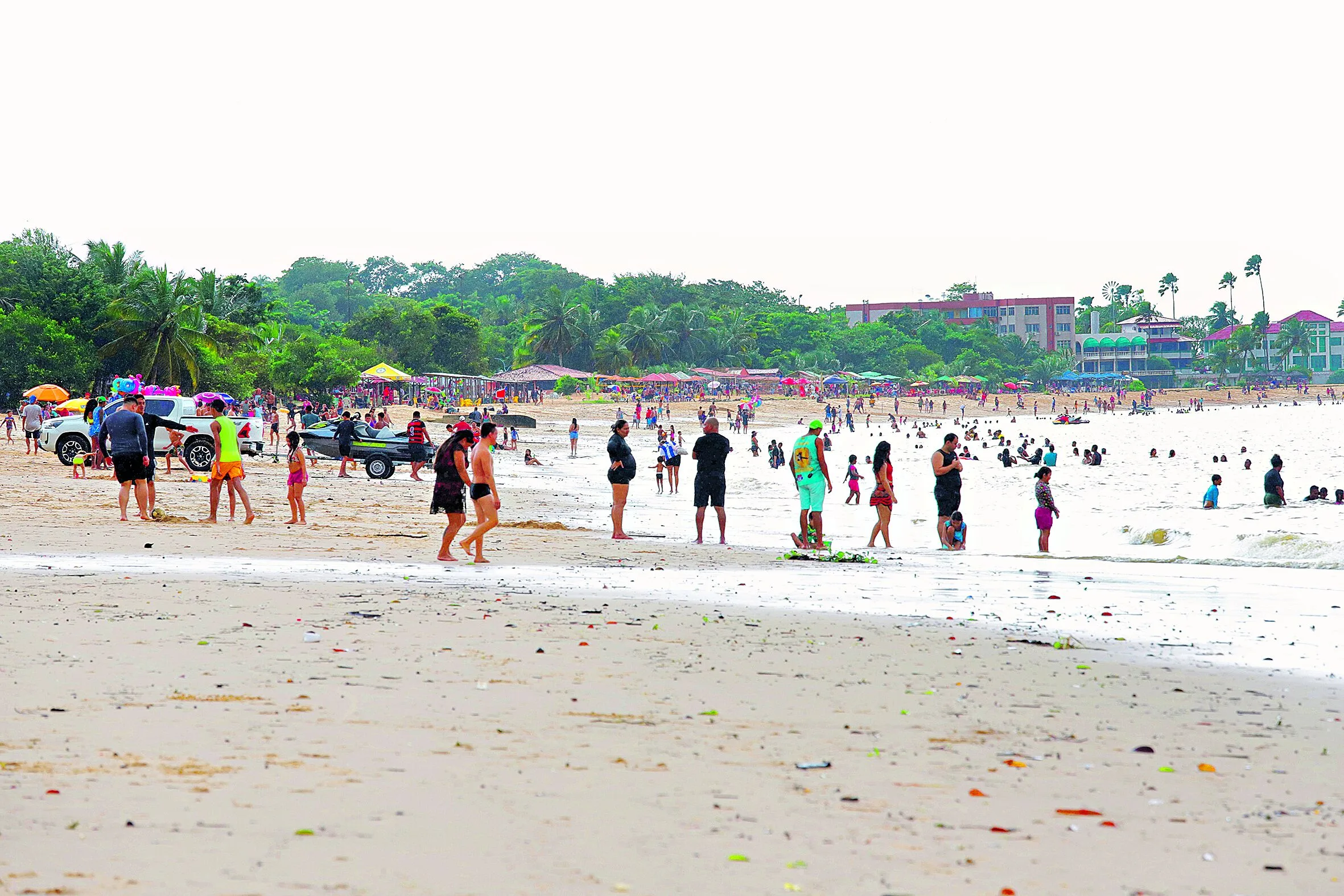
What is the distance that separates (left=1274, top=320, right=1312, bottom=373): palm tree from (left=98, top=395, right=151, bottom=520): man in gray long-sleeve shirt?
164219 mm

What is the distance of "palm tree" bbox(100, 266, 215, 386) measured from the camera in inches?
1734

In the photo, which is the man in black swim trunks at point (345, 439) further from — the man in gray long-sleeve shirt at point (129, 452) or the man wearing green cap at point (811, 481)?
the man wearing green cap at point (811, 481)

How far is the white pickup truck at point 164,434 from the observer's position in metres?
23.3

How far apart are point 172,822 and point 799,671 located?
3.20m

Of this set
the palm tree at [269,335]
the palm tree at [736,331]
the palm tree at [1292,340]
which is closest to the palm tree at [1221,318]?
the palm tree at [1292,340]

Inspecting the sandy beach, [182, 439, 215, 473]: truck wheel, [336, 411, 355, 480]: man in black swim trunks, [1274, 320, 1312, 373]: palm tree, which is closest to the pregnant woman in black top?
the sandy beach

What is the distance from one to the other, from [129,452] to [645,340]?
292 feet

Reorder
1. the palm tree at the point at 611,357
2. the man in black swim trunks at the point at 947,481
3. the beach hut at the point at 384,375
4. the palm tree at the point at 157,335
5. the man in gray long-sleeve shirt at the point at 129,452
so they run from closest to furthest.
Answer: the man in gray long-sleeve shirt at the point at 129,452, the man in black swim trunks at the point at 947,481, the palm tree at the point at 157,335, the beach hut at the point at 384,375, the palm tree at the point at 611,357

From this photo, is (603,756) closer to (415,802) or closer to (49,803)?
(415,802)

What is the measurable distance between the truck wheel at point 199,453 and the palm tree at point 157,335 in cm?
2116

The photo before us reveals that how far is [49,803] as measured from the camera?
3.87m

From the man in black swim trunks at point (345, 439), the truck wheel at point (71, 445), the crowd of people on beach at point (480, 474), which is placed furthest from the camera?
the man in black swim trunks at point (345, 439)

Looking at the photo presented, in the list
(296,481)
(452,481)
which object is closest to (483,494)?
(452,481)

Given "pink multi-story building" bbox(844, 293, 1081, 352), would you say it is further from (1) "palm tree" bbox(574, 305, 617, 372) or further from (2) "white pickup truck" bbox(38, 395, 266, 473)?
(2) "white pickup truck" bbox(38, 395, 266, 473)
